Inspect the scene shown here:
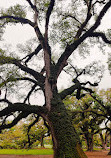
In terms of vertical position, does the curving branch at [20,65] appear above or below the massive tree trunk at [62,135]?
above

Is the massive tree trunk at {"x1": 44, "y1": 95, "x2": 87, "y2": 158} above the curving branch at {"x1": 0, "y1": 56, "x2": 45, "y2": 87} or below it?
below

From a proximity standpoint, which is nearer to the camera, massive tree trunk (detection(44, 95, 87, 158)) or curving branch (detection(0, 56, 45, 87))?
massive tree trunk (detection(44, 95, 87, 158))

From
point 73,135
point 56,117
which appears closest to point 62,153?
point 73,135

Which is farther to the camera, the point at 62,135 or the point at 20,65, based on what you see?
the point at 20,65

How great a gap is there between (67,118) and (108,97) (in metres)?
16.7

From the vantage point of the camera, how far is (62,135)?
5809mm

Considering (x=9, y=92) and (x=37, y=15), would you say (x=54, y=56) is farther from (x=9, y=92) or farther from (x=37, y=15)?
(x=9, y=92)

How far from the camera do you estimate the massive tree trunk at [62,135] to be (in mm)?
5390

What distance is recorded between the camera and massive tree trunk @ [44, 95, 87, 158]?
212 inches

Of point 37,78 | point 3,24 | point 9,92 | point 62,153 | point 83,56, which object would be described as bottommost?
point 62,153

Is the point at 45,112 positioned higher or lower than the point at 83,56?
lower

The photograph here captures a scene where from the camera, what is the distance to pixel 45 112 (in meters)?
6.77

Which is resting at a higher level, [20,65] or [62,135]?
[20,65]

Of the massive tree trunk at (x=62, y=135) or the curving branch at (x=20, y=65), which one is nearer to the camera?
the massive tree trunk at (x=62, y=135)
